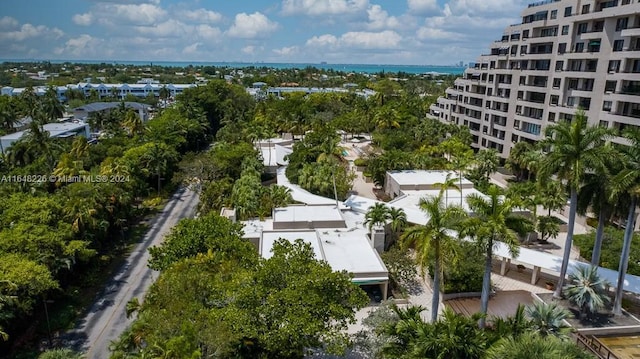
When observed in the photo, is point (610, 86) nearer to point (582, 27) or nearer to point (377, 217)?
point (582, 27)

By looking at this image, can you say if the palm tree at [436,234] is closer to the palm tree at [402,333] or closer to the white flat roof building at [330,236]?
the palm tree at [402,333]

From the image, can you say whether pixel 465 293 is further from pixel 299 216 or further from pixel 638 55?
pixel 638 55

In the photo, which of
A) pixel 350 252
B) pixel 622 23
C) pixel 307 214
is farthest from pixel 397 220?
pixel 622 23

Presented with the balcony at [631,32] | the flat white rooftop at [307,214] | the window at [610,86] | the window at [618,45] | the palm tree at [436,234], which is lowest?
the flat white rooftop at [307,214]

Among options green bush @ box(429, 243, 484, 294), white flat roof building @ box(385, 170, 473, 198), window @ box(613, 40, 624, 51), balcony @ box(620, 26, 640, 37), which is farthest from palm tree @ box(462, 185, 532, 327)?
window @ box(613, 40, 624, 51)

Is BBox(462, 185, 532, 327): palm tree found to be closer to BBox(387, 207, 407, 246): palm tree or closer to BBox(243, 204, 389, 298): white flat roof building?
BBox(243, 204, 389, 298): white flat roof building

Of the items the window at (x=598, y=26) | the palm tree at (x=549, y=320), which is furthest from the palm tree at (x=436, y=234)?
the window at (x=598, y=26)

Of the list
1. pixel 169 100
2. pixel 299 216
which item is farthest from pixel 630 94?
pixel 169 100
